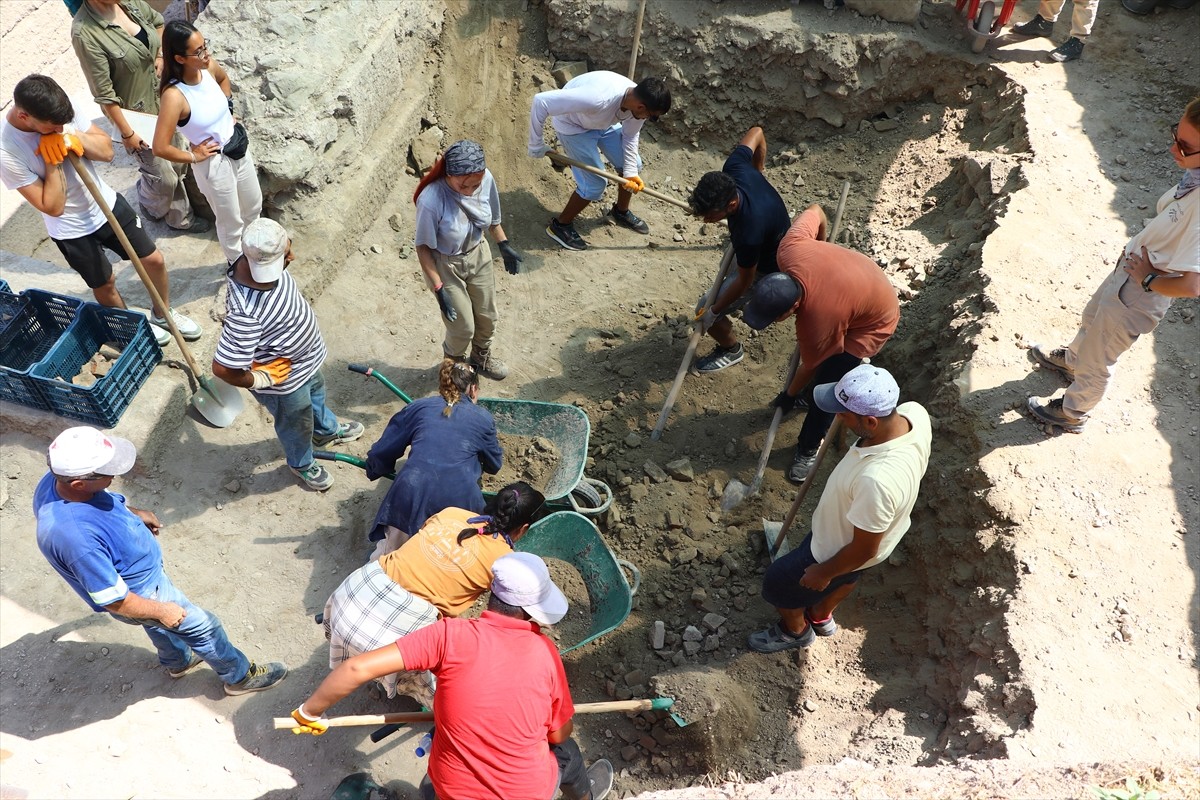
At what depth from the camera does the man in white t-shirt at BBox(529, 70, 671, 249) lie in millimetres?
5664

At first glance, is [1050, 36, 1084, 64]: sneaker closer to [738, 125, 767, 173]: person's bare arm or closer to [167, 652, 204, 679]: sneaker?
[738, 125, 767, 173]: person's bare arm

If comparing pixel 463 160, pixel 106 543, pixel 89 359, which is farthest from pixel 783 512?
pixel 89 359

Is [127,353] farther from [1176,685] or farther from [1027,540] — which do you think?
[1176,685]

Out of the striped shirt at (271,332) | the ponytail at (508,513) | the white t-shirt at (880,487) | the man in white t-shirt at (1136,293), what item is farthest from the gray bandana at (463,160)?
the man in white t-shirt at (1136,293)

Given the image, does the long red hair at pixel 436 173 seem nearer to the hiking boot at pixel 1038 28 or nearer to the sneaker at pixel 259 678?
the sneaker at pixel 259 678

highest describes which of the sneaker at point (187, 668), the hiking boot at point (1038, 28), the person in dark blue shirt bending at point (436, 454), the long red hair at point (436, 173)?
the hiking boot at point (1038, 28)

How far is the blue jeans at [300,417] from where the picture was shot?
4410 millimetres

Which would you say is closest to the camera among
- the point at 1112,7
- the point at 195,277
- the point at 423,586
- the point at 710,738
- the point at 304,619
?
the point at 423,586

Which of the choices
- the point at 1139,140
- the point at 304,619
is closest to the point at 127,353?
the point at 304,619

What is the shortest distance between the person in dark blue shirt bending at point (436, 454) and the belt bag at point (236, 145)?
2.29m

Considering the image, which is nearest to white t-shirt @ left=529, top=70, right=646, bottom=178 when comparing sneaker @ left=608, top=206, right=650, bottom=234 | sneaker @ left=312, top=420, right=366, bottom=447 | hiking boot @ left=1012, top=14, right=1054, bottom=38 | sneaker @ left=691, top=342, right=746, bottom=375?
sneaker @ left=608, top=206, right=650, bottom=234

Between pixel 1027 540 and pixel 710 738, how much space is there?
6.08 ft

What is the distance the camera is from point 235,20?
5969mm

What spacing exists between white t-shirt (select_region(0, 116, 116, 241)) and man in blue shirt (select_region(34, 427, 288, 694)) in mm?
1925
